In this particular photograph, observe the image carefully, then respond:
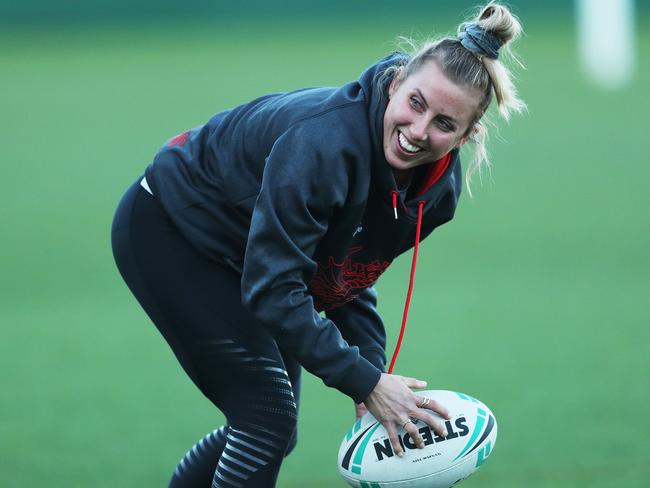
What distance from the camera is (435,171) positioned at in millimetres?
3328

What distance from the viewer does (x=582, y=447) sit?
15.9ft

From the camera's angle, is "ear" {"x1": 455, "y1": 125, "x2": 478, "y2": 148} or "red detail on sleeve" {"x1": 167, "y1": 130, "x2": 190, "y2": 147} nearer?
"ear" {"x1": 455, "y1": 125, "x2": 478, "y2": 148}

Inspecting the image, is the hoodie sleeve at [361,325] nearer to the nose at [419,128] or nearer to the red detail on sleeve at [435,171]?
the red detail on sleeve at [435,171]

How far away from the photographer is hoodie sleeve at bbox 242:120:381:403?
297 cm

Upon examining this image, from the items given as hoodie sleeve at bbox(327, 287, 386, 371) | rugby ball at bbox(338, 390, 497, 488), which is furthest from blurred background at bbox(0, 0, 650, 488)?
rugby ball at bbox(338, 390, 497, 488)

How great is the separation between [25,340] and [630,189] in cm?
592

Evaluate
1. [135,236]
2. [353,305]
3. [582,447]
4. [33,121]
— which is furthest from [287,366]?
[33,121]

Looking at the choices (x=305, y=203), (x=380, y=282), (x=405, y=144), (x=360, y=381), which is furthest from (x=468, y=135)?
(x=380, y=282)

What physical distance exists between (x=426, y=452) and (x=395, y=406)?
0.20 metres

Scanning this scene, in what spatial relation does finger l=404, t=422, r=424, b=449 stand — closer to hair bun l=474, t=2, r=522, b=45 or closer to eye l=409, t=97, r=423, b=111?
eye l=409, t=97, r=423, b=111

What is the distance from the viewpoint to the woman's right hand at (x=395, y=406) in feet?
10.2

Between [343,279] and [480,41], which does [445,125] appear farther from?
[343,279]

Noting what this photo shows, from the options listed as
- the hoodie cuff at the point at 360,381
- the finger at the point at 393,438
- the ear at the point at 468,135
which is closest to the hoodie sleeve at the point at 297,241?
the hoodie cuff at the point at 360,381

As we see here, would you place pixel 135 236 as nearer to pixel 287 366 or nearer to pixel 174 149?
pixel 174 149
